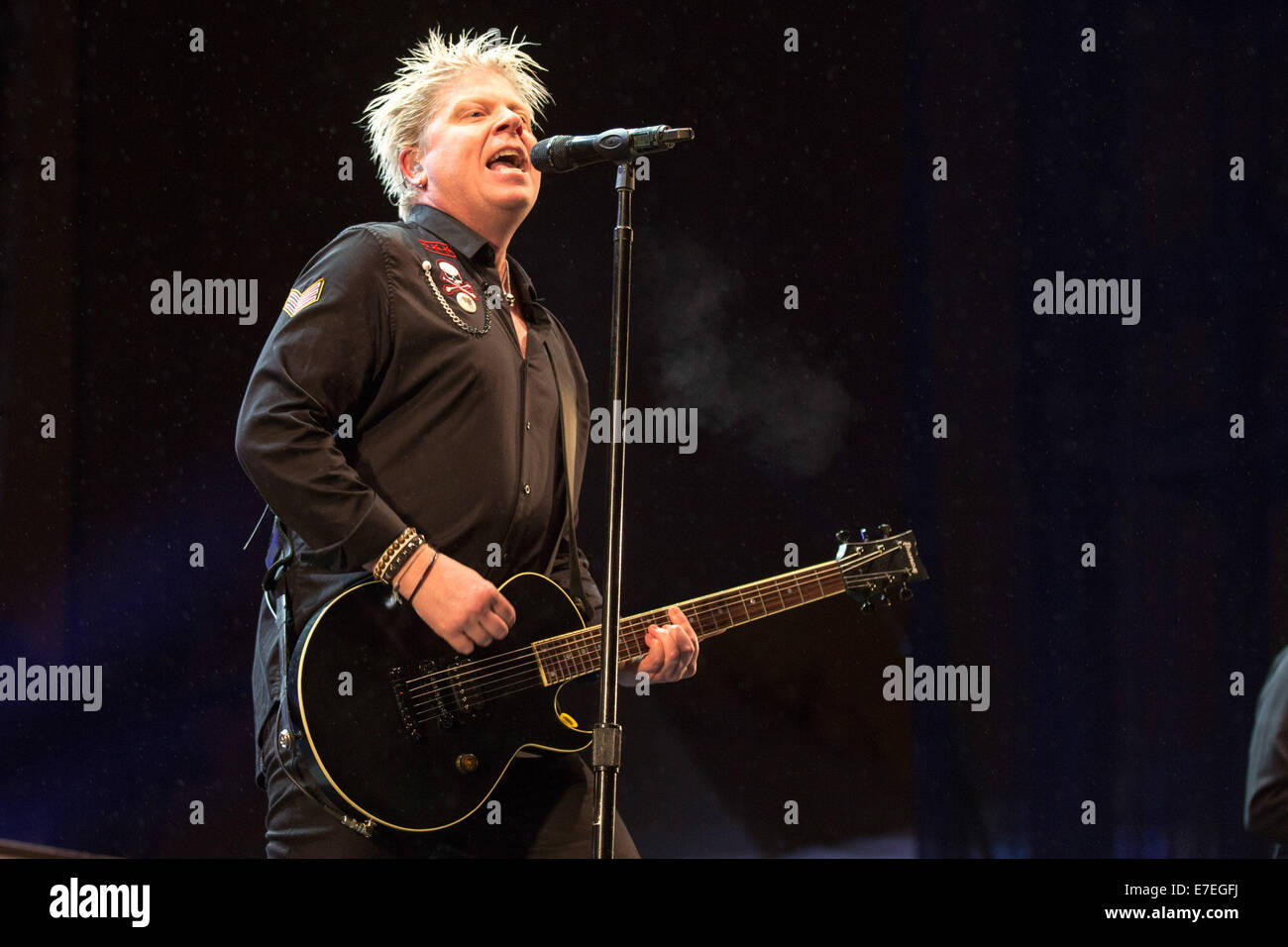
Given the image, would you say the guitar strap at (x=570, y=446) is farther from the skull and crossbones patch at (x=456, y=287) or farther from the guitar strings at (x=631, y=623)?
the skull and crossbones patch at (x=456, y=287)

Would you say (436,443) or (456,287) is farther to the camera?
(456,287)

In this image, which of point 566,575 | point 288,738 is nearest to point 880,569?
point 566,575

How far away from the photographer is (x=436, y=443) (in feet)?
6.74

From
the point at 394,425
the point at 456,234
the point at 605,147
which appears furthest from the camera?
the point at 456,234

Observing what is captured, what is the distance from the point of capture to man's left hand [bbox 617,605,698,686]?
7.16 ft

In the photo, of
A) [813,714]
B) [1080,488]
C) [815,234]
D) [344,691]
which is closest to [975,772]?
[813,714]

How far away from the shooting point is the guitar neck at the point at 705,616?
204 cm

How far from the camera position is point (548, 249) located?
3576 mm

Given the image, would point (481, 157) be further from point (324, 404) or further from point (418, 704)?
point (418, 704)

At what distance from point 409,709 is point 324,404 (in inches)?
20.2

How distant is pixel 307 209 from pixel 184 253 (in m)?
0.36

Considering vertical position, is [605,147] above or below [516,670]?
above

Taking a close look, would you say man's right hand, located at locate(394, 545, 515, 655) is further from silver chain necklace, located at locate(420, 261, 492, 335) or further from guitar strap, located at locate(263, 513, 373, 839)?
silver chain necklace, located at locate(420, 261, 492, 335)
